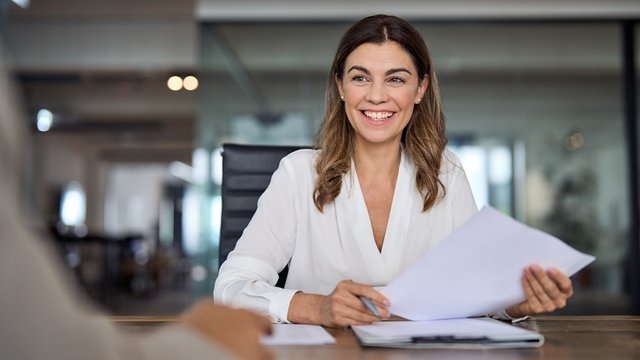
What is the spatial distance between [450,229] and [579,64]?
14.9 ft

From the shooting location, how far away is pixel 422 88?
1.78 meters

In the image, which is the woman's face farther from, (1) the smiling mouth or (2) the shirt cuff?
(2) the shirt cuff

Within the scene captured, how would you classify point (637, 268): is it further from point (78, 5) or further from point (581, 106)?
point (78, 5)

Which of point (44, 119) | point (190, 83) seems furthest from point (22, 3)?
point (44, 119)

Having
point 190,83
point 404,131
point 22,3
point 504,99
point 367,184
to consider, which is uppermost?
point 22,3

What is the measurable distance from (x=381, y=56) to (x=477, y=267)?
30.9 inches

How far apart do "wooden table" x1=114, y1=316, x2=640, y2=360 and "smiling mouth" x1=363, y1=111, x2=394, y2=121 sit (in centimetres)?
65

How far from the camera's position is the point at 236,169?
185 centimetres

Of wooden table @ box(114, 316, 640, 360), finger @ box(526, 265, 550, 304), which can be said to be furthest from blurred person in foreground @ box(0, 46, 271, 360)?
finger @ box(526, 265, 550, 304)

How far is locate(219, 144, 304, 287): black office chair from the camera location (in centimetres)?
184

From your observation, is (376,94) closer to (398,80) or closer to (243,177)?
(398,80)

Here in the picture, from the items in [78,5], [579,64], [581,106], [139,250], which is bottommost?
[139,250]

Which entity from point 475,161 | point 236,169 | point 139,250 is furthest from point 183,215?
point 236,169

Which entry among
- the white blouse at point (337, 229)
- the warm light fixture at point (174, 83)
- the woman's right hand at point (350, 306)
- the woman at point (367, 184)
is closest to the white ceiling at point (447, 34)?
the warm light fixture at point (174, 83)
